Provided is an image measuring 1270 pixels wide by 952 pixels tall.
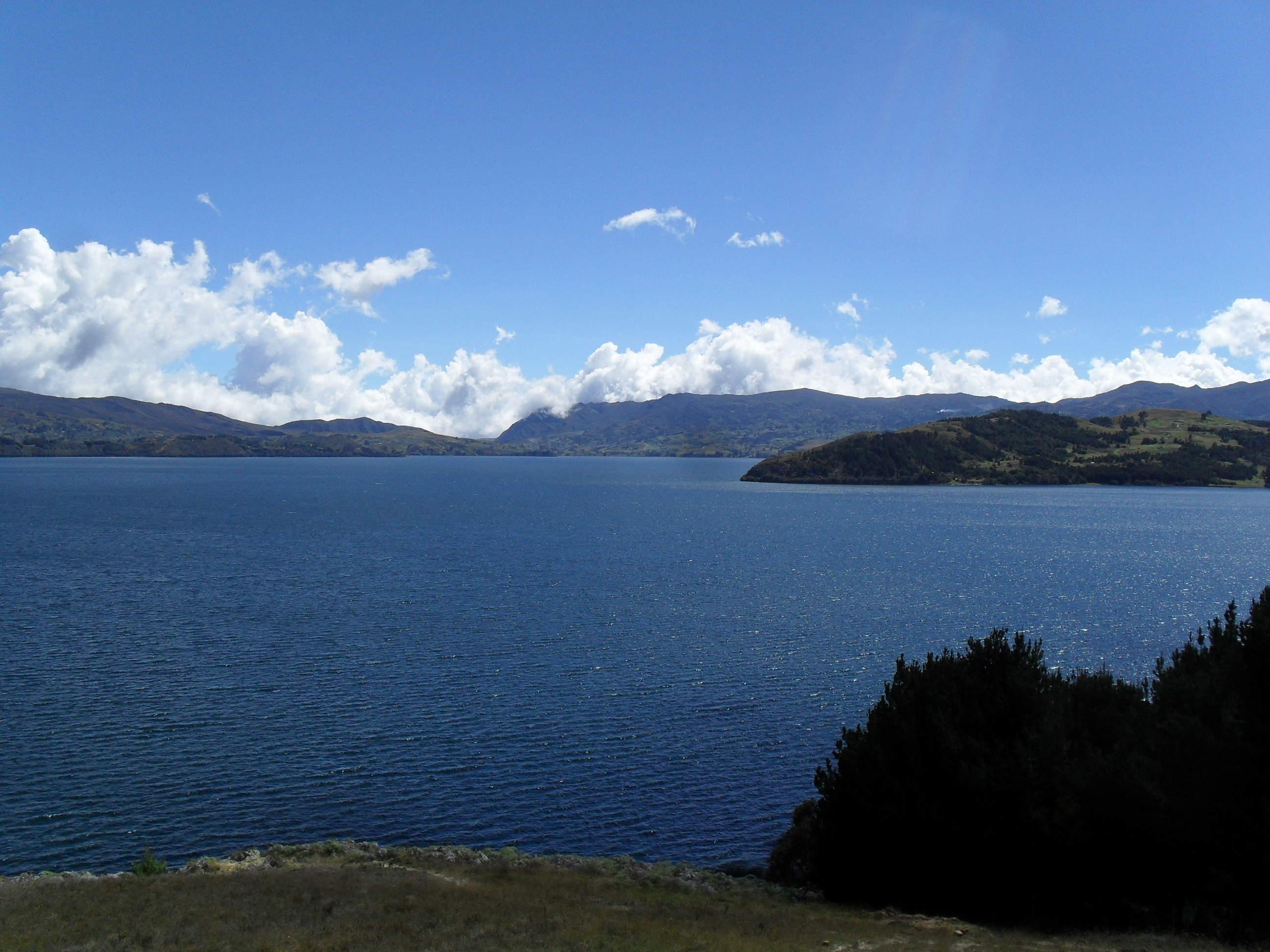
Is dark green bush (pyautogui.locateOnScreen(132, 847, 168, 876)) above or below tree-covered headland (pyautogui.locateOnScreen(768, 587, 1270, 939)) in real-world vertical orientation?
below

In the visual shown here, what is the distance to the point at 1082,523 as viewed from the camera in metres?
172

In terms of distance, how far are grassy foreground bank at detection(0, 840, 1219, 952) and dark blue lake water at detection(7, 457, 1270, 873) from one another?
416cm

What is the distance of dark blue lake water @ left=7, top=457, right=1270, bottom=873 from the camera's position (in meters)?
38.6

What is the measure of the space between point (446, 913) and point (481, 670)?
33.9m

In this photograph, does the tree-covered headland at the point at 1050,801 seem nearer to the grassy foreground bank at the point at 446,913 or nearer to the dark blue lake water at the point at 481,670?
the grassy foreground bank at the point at 446,913

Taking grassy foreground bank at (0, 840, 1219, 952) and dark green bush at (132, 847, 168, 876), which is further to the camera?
dark green bush at (132, 847, 168, 876)

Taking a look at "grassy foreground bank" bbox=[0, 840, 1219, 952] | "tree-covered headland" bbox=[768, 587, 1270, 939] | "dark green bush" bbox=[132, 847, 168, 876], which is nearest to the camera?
"grassy foreground bank" bbox=[0, 840, 1219, 952]

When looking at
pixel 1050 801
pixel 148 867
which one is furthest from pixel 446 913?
pixel 1050 801

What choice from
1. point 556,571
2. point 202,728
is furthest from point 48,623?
point 556,571

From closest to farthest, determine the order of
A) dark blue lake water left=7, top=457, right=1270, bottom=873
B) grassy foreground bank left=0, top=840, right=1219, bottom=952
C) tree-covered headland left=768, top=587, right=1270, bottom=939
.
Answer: grassy foreground bank left=0, top=840, right=1219, bottom=952 < tree-covered headland left=768, top=587, right=1270, bottom=939 < dark blue lake water left=7, top=457, right=1270, bottom=873

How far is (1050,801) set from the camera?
96.7ft

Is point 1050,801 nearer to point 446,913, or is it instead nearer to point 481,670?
point 446,913

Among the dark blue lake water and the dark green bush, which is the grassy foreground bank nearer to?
the dark green bush

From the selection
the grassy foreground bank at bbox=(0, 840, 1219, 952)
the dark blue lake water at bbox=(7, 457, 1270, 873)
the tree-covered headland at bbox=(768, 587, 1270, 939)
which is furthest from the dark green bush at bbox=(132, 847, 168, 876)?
the tree-covered headland at bbox=(768, 587, 1270, 939)
